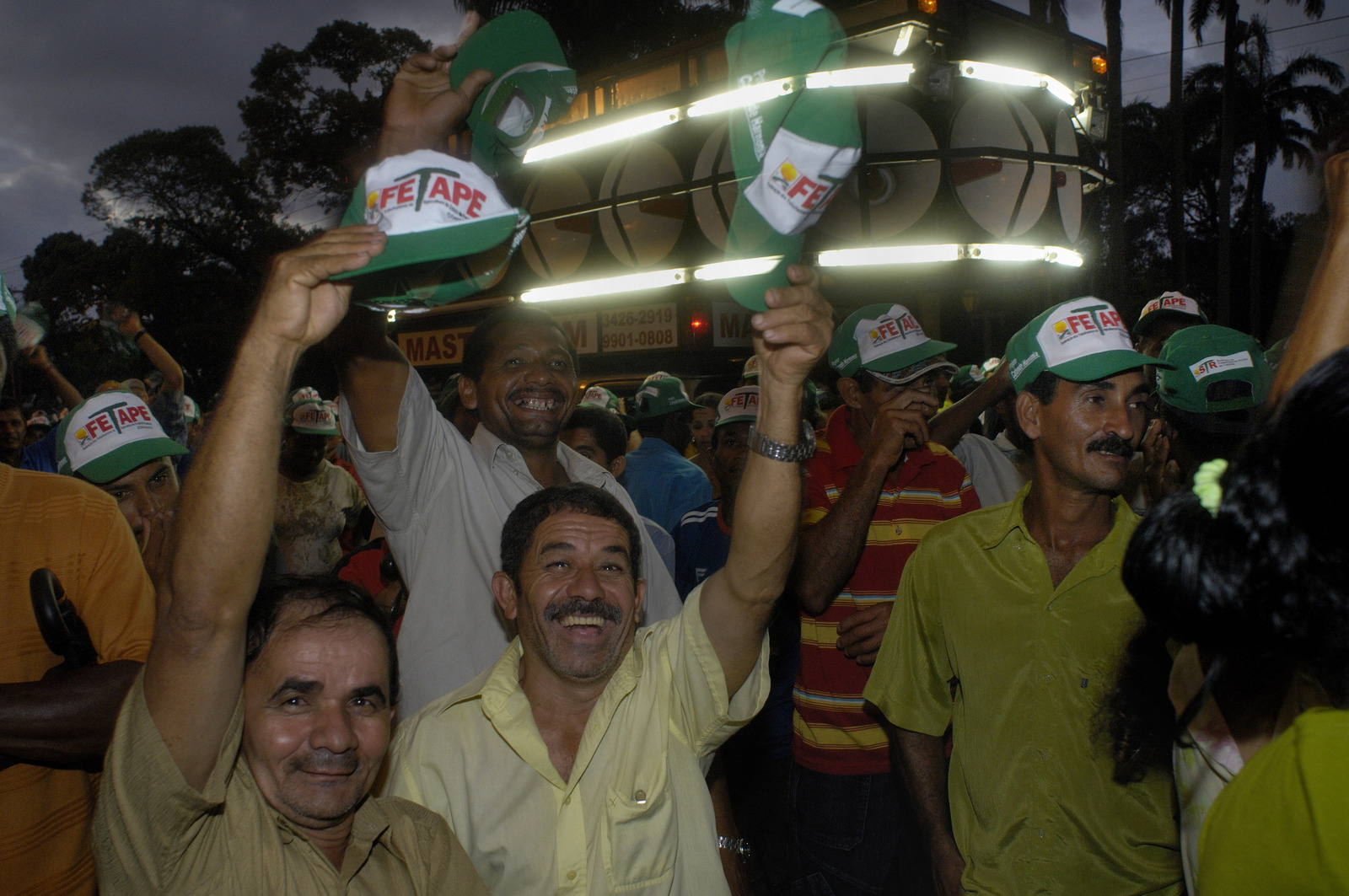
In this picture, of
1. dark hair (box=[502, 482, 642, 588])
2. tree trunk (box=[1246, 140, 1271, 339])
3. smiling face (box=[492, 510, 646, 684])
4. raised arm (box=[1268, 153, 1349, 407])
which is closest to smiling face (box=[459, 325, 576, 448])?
dark hair (box=[502, 482, 642, 588])

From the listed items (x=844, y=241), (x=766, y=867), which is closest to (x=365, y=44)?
(x=844, y=241)

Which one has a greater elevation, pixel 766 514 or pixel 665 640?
pixel 766 514

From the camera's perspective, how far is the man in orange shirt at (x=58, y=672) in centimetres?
174

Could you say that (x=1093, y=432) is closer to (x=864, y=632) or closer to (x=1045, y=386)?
(x=1045, y=386)

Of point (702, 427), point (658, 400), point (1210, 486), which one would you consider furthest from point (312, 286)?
point (702, 427)

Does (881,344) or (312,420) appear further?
(312,420)

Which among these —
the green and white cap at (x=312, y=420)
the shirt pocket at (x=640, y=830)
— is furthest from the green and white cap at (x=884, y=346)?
the green and white cap at (x=312, y=420)

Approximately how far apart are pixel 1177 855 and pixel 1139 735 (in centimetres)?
29

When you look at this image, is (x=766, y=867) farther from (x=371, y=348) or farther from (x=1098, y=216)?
(x=1098, y=216)

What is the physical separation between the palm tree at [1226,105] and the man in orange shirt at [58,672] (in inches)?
982

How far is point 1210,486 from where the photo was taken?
106 centimetres

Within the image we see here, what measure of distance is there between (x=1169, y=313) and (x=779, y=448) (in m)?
3.50

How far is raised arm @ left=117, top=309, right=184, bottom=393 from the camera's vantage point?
5.86m

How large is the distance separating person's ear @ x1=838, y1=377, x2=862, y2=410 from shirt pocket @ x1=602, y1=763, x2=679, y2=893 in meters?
2.28
